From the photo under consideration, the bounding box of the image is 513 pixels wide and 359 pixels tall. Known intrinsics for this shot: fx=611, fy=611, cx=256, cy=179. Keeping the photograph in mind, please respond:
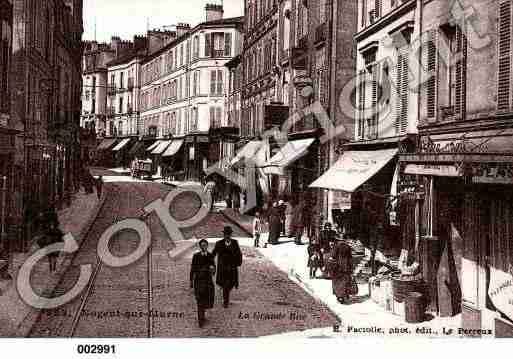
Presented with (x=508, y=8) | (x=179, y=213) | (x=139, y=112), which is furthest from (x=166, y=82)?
(x=508, y=8)

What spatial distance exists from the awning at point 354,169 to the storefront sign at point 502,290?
4626 millimetres

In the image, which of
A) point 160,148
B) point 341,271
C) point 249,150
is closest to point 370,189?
point 341,271

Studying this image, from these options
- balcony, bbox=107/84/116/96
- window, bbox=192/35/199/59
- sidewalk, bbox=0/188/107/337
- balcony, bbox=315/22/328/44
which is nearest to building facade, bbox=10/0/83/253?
sidewalk, bbox=0/188/107/337

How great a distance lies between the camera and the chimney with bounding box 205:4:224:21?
97.3 feet

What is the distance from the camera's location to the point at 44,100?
73.8 feet

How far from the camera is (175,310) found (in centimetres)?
1143

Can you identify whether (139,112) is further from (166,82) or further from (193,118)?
(193,118)

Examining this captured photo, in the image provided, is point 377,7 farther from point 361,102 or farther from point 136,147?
point 136,147

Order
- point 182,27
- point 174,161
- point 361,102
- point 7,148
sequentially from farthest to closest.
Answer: point 174,161, point 182,27, point 361,102, point 7,148

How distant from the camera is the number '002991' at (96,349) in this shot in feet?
30.3

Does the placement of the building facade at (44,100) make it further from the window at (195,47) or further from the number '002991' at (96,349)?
the number '002991' at (96,349)

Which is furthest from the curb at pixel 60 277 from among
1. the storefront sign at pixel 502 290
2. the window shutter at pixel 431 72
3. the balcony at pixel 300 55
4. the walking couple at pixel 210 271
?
the balcony at pixel 300 55

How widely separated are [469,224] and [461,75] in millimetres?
2759

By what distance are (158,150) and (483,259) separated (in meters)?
23.5
